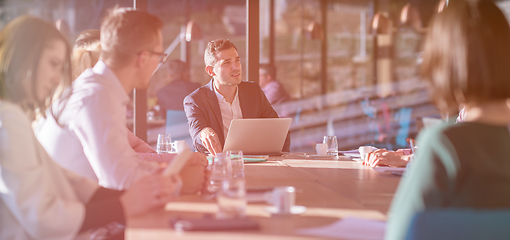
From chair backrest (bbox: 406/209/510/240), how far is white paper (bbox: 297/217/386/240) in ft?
0.86

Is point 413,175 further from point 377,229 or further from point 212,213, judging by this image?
point 212,213

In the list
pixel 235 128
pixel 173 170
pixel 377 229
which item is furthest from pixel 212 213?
pixel 235 128

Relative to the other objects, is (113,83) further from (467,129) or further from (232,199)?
(467,129)

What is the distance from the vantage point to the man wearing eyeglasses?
5.50 ft

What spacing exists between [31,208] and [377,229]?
2.97 feet

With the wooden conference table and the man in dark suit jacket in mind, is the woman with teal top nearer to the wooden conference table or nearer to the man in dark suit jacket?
the wooden conference table

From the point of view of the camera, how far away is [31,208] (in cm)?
124

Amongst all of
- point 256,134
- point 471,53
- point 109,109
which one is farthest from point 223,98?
point 471,53

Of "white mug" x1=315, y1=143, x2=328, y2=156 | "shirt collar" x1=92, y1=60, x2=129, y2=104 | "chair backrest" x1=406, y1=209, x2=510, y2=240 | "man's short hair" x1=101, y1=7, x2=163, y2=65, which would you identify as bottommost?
"white mug" x1=315, y1=143, x2=328, y2=156

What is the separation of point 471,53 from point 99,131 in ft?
3.87

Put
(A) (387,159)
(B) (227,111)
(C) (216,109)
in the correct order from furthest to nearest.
A: 1. (B) (227,111)
2. (C) (216,109)
3. (A) (387,159)

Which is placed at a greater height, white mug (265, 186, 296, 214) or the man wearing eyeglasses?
the man wearing eyeglasses

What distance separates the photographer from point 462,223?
38.2 inches

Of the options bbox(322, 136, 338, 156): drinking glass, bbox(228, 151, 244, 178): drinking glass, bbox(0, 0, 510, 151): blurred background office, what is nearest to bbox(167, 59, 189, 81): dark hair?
bbox(0, 0, 510, 151): blurred background office
